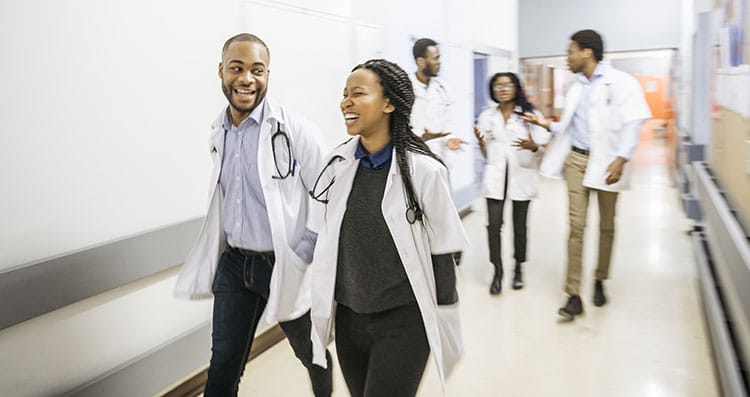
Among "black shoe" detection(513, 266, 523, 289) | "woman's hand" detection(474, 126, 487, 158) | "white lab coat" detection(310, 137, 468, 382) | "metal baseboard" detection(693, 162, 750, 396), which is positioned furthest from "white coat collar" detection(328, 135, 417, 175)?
"black shoe" detection(513, 266, 523, 289)

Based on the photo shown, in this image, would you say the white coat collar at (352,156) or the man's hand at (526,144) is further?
the man's hand at (526,144)

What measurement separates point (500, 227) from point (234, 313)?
111 inches

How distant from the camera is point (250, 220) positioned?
2432mm

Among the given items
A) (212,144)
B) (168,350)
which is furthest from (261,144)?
(168,350)

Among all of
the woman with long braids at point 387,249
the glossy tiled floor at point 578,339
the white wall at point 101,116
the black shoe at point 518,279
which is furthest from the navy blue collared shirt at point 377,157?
the black shoe at point 518,279

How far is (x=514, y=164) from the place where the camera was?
4641 mm

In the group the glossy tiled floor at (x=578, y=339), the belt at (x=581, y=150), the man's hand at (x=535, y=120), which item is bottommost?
the glossy tiled floor at (x=578, y=339)

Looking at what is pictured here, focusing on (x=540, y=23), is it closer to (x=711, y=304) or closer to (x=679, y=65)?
(x=679, y=65)

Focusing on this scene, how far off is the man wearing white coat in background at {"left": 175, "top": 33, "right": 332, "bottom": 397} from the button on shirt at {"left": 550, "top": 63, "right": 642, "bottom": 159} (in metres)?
2.30

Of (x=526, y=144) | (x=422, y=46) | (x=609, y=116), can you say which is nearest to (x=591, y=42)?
(x=609, y=116)

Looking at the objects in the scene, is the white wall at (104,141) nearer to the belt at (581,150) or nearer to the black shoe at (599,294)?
the belt at (581,150)

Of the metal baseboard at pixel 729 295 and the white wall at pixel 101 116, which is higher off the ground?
the white wall at pixel 101 116

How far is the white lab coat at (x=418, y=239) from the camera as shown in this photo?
1.88 meters

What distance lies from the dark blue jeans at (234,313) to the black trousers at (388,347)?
568mm
